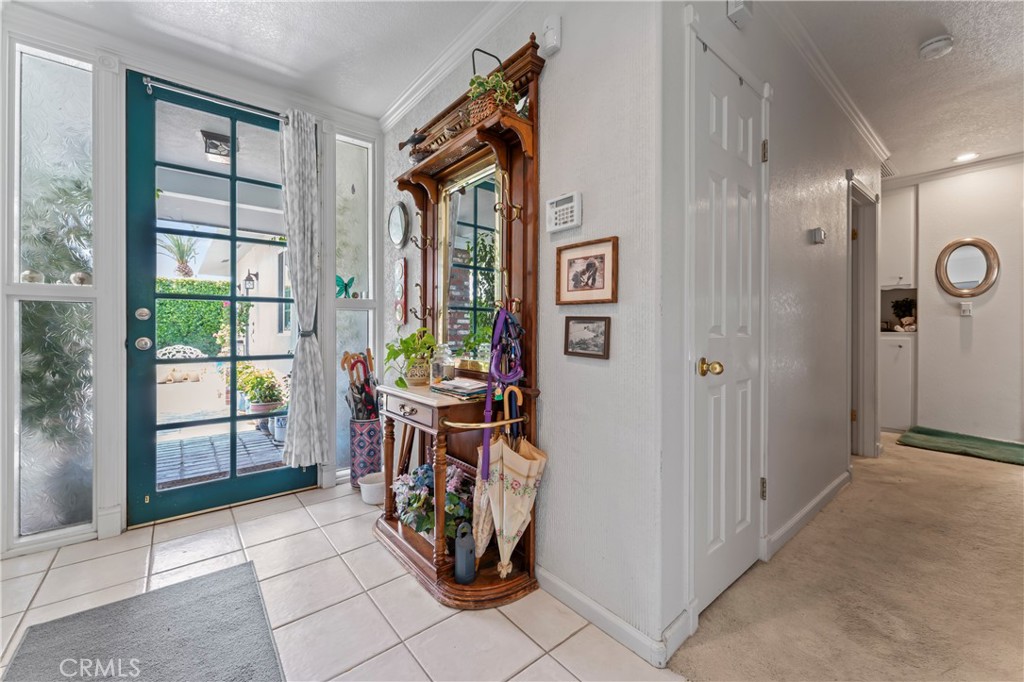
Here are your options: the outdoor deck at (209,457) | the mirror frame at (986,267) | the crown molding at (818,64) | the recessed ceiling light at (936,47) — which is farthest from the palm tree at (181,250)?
the mirror frame at (986,267)

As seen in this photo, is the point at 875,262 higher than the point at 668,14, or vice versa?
the point at 668,14

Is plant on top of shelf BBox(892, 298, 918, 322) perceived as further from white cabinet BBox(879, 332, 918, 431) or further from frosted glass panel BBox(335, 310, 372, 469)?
frosted glass panel BBox(335, 310, 372, 469)

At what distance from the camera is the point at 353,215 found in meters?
3.19

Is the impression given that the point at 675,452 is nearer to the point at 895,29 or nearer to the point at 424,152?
the point at 424,152

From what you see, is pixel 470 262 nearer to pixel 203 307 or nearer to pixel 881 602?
pixel 203 307

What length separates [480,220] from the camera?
2211mm

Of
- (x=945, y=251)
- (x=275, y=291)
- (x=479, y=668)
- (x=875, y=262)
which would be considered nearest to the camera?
(x=479, y=668)

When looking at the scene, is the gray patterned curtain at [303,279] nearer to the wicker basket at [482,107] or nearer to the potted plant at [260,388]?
the potted plant at [260,388]

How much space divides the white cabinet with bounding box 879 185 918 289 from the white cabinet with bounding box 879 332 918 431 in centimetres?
59

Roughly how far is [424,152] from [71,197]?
1.85 m

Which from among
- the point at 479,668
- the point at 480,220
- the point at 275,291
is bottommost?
the point at 479,668

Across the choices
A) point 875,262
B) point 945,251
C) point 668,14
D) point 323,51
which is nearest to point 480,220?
point 668,14

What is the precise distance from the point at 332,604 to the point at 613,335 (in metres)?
1.55

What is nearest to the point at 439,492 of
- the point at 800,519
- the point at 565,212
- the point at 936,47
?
the point at 565,212
